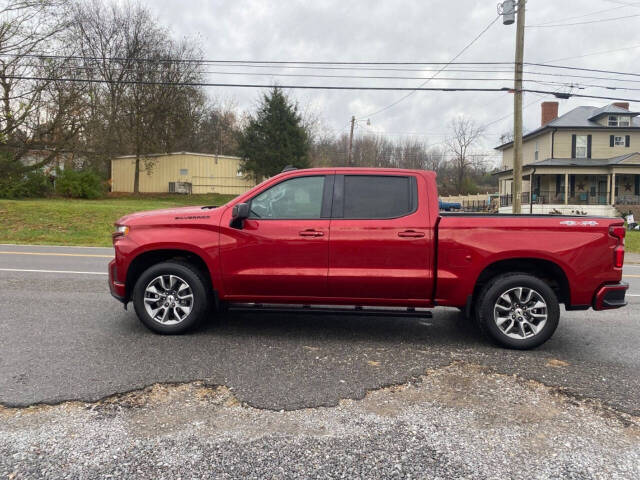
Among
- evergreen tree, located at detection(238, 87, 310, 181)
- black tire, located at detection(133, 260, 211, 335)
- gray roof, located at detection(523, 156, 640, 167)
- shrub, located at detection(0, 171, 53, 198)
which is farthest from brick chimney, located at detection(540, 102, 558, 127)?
black tire, located at detection(133, 260, 211, 335)

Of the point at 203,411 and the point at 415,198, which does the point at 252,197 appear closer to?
the point at 415,198

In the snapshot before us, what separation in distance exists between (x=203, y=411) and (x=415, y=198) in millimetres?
2989

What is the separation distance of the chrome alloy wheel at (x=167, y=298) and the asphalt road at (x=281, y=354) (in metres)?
0.24

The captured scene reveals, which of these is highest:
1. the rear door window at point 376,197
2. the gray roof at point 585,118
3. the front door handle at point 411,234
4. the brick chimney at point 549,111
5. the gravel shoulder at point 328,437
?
the brick chimney at point 549,111

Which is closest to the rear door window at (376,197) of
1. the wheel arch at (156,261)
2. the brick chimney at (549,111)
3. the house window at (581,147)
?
the wheel arch at (156,261)

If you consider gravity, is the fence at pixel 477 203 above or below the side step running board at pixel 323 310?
above

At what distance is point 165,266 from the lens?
506 centimetres

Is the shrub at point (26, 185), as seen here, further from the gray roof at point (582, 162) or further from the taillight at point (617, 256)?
the gray roof at point (582, 162)

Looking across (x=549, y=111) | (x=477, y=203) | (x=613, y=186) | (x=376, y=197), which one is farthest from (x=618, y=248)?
(x=477, y=203)

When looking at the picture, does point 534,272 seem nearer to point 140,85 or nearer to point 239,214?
point 239,214

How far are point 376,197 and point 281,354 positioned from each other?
6.30 ft

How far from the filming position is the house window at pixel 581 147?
36.4m

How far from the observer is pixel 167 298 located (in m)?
5.09

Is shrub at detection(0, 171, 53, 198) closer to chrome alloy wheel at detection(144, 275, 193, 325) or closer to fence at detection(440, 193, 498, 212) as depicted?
chrome alloy wheel at detection(144, 275, 193, 325)
